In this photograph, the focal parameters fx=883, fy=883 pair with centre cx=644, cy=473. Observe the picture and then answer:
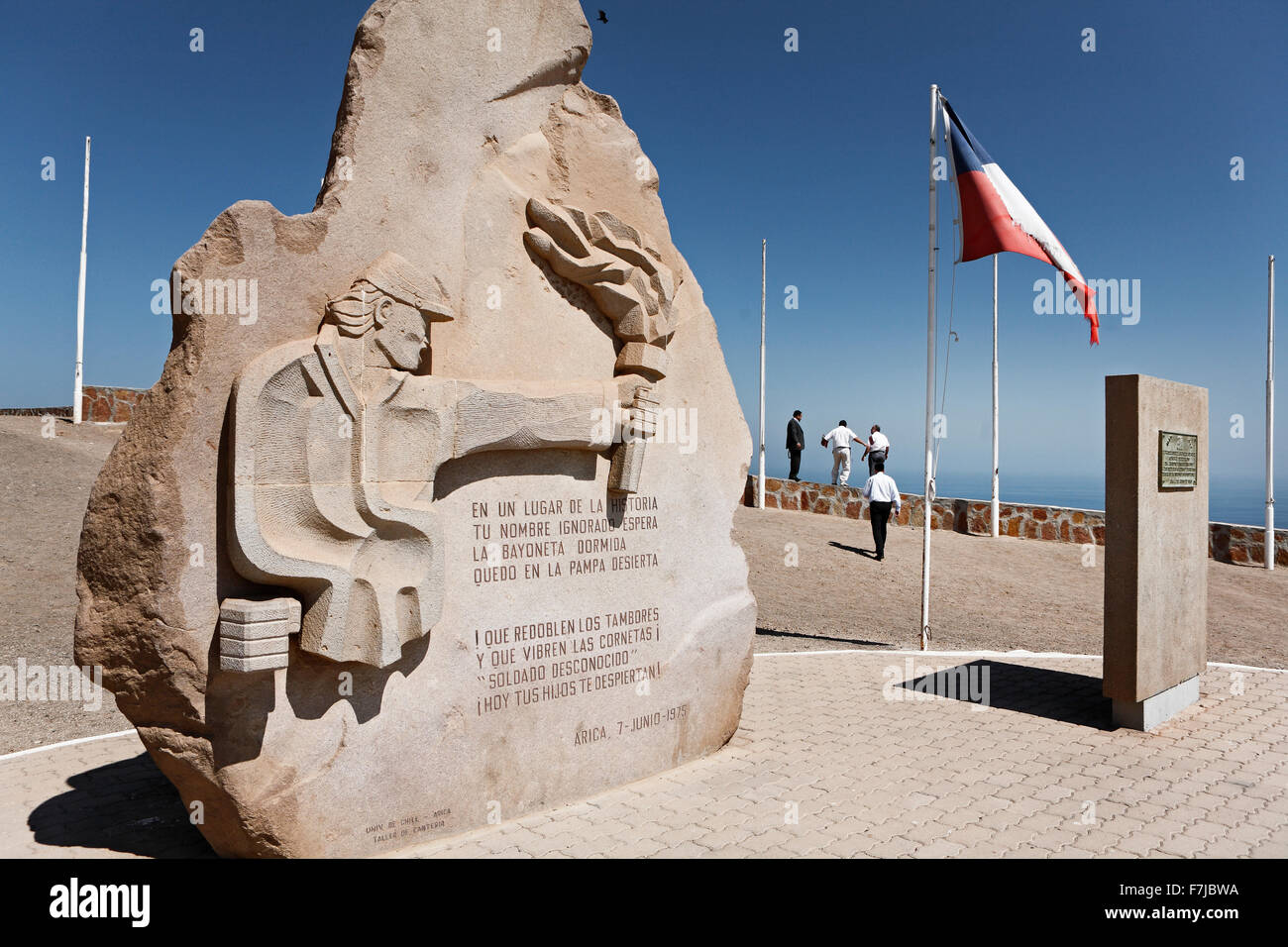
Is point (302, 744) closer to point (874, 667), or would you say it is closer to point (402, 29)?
point (402, 29)

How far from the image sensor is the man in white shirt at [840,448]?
17.1m

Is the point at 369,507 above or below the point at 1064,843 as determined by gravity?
above

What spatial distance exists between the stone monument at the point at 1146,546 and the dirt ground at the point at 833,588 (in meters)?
3.31

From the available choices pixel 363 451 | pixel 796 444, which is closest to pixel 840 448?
pixel 796 444

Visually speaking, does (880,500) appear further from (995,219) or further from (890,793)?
(890,793)

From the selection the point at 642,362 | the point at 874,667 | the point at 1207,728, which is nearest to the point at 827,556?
the point at 874,667

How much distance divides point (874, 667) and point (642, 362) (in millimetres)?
4313

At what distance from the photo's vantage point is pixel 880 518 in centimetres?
1359

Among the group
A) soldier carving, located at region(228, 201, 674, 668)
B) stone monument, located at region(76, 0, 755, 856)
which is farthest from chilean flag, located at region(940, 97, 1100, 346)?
soldier carving, located at region(228, 201, 674, 668)

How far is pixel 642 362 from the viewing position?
5.11m

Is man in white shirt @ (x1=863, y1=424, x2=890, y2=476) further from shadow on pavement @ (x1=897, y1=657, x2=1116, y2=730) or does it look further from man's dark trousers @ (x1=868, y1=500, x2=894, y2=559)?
shadow on pavement @ (x1=897, y1=657, x2=1116, y2=730)

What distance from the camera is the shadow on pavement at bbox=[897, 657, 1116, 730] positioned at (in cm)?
652

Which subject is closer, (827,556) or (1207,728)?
(1207,728)

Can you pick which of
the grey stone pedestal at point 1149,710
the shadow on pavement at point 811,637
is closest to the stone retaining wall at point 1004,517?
the shadow on pavement at point 811,637
